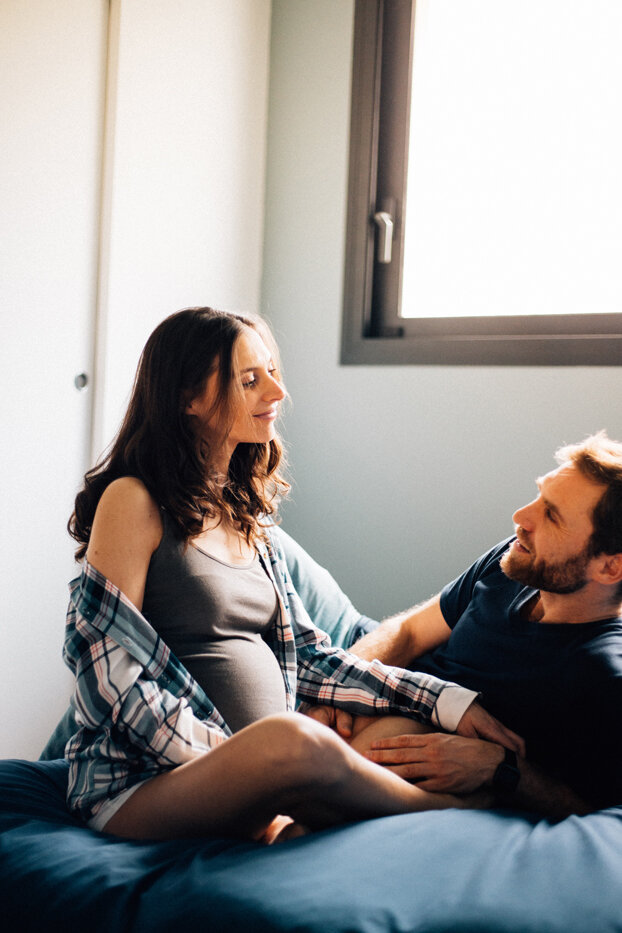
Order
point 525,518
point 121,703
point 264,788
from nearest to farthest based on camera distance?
1. point 264,788
2. point 121,703
3. point 525,518

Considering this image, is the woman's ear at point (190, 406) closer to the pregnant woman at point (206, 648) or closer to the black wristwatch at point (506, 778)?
the pregnant woman at point (206, 648)

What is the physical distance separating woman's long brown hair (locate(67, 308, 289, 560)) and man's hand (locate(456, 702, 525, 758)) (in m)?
0.58

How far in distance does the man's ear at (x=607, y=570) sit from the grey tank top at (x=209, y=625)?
24.1 inches

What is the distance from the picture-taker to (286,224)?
2850 mm

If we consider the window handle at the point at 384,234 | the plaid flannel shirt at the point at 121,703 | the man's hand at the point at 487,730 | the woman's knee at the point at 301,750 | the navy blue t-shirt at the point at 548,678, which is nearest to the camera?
the woman's knee at the point at 301,750

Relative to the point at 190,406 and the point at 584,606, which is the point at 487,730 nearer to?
the point at 584,606

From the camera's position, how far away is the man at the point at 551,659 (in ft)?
4.59

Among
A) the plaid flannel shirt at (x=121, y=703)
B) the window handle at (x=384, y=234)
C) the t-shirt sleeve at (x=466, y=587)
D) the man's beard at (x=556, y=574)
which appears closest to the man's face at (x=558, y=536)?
the man's beard at (x=556, y=574)

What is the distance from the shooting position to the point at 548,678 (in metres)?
1.48

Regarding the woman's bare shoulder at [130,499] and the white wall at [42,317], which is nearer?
the woman's bare shoulder at [130,499]

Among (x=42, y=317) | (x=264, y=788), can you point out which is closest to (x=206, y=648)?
(x=264, y=788)

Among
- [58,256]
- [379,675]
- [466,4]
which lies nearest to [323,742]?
[379,675]

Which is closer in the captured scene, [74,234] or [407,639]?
[407,639]

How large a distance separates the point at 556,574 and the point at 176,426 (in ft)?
2.40
